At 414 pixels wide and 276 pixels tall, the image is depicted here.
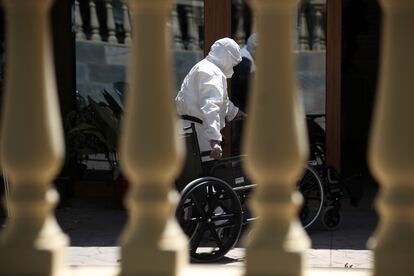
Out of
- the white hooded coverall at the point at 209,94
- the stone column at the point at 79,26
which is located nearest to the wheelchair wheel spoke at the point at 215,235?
the white hooded coverall at the point at 209,94

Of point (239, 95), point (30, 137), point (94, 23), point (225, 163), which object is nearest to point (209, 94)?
point (225, 163)

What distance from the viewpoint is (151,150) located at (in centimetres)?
184

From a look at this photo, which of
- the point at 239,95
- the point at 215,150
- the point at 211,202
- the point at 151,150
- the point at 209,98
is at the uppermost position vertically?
the point at 151,150

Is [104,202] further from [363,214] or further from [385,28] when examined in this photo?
[385,28]

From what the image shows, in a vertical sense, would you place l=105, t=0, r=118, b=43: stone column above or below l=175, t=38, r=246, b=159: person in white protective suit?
above

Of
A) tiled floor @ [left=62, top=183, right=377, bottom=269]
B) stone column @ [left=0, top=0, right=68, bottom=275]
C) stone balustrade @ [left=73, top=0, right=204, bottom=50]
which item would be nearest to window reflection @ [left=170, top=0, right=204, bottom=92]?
stone balustrade @ [left=73, top=0, right=204, bottom=50]

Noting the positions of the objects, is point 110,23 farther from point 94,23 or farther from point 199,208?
point 199,208

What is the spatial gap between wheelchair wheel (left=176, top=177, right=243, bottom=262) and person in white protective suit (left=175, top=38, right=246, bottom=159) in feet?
1.28

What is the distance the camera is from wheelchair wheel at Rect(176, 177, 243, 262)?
21.7ft

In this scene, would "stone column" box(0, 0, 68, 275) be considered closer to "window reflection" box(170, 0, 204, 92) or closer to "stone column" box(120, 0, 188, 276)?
"stone column" box(120, 0, 188, 276)

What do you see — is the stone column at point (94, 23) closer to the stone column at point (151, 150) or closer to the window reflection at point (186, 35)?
the window reflection at point (186, 35)

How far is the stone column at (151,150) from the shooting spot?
1817mm

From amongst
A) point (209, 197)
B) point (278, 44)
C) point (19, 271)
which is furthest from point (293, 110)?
point (209, 197)

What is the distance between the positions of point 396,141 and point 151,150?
0.50 m
